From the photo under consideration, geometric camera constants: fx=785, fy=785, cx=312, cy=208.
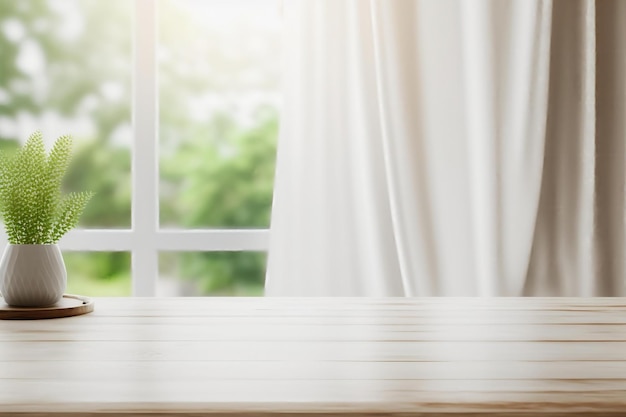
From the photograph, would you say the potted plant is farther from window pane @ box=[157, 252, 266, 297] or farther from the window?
window pane @ box=[157, 252, 266, 297]

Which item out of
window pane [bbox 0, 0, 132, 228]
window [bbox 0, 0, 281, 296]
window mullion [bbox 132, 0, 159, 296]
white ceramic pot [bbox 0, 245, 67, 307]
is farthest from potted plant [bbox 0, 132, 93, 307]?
window pane [bbox 0, 0, 132, 228]

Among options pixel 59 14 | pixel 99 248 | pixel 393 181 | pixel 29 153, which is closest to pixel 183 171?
pixel 99 248

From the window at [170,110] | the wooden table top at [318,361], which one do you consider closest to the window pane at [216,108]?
the window at [170,110]

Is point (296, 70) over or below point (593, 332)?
over

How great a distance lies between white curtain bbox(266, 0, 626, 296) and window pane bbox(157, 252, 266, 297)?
Answer: 0.88 meters

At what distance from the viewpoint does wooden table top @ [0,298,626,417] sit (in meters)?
0.85

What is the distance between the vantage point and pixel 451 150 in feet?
8.77

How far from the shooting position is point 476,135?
266 cm

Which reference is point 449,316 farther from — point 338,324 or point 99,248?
point 99,248

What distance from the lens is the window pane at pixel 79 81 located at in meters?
3.35

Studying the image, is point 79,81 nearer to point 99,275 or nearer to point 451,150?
point 99,275

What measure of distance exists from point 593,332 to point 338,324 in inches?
16.5

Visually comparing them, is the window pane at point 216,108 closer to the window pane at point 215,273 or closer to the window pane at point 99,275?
the window pane at point 215,273

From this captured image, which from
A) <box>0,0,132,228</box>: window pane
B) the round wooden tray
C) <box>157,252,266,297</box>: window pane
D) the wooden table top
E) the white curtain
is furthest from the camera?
<box>157,252,266,297</box>: window pane
